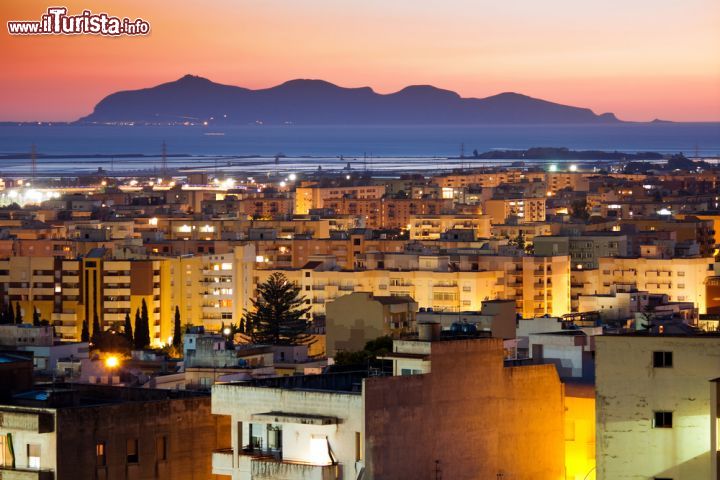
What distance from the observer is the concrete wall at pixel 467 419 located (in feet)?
64.5

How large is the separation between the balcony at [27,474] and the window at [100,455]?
0.49 meters

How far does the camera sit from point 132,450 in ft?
70.8

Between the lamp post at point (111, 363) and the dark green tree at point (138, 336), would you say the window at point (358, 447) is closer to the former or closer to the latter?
the lamp post at point (111, 363)

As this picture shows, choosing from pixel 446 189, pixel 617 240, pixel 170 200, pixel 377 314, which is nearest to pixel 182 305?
pixel 377 314

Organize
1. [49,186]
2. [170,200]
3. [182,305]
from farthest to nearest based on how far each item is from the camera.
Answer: [49,186] → [170,200] → [182,305]

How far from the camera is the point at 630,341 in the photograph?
1950 cm

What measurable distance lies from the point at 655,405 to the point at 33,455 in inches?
223

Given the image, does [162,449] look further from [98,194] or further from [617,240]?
[98,194]

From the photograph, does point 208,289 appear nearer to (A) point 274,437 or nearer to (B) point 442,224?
(B) point 442,224

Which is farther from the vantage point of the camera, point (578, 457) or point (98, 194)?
point (98, 194)

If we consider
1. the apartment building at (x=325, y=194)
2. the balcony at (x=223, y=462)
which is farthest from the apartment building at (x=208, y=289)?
the apartment building at (x=325, y=194)

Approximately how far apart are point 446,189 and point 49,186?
37.8 meters

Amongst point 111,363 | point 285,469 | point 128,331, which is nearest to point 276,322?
point 128,331

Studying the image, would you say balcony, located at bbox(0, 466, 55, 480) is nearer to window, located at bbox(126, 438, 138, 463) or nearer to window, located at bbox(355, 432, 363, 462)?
window, located at bbox(126, 438, 138, 463)
